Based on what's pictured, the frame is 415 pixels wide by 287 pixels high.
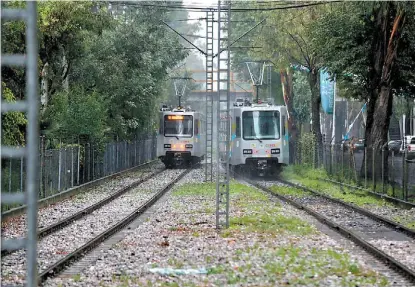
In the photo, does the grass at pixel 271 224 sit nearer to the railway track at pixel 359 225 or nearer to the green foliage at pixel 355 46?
the railway track at pixel 359 225

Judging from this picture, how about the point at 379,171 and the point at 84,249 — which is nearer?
the point at 84,249

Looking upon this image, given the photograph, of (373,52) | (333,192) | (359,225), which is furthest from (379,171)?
(359,225)

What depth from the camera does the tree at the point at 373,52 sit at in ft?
103

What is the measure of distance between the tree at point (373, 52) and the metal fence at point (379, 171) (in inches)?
40.2

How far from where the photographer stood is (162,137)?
5134cm

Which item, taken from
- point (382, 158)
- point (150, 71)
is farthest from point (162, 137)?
point (382, 158)

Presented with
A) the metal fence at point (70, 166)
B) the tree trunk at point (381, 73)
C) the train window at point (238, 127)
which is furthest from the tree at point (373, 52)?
the metal fence at point (70, 166)

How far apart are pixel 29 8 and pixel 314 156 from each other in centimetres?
4092

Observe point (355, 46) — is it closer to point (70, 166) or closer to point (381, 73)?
point (381, 73)

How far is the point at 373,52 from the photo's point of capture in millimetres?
32656

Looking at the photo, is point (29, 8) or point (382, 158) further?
point (382, 158)

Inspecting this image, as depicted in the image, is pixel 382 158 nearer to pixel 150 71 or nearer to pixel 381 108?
pixel 381 108

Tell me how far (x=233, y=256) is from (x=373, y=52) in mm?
20786

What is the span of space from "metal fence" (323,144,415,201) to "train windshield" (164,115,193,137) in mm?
14150
